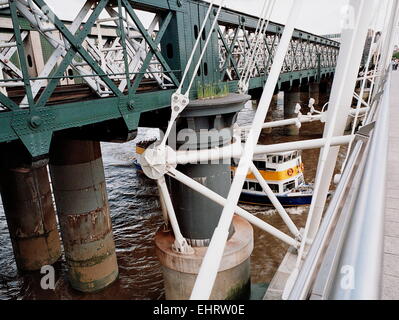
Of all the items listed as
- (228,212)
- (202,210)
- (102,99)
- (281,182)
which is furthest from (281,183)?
(228,212)

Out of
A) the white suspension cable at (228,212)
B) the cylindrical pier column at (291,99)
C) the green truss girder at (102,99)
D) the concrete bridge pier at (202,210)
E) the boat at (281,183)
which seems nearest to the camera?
the white suspension cable at (228,212)

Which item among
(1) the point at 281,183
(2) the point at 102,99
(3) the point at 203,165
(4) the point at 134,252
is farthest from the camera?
(1) the point at 281,183

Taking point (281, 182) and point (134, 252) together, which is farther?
point (281, 182)

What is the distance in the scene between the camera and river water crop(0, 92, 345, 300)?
11930 mm

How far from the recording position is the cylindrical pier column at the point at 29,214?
11641mm

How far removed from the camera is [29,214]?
11.8 metres

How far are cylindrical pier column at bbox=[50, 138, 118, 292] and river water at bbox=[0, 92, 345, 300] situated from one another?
2.99 ft

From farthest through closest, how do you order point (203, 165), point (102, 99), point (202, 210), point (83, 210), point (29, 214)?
point (29, 214), point (83, 210), point (202, 210), point (203, 165), point (102, 99)

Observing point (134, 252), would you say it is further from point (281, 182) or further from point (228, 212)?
point (228, 212)

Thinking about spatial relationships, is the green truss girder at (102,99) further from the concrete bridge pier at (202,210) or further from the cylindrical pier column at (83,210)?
the cylindrical pier column at (83,210)

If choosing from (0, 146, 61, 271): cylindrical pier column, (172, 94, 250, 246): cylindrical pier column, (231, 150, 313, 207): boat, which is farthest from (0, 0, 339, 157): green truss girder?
(231, 150, 313, 207): boat

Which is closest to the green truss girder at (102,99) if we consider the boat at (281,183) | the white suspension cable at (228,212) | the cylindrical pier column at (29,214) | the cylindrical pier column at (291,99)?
the white suspension cable at (228,212)

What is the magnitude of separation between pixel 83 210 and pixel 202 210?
13.0 ft

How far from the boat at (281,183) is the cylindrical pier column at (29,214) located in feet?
34.1
